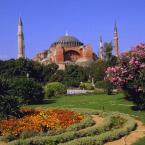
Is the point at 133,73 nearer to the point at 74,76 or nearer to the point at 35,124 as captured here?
the point at 35,124

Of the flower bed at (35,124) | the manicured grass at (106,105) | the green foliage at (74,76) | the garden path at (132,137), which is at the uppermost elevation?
the green foliage at (74,76)

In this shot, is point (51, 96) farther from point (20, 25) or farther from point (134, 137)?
point (20, 25)

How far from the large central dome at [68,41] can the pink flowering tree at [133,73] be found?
72.1 metres

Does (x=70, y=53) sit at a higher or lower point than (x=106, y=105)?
higher

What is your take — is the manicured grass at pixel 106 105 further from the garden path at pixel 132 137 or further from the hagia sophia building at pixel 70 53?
the hagia sophia building at pixel 70 53

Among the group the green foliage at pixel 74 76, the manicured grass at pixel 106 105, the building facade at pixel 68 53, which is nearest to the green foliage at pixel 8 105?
the manicured grass at pixel 106 105

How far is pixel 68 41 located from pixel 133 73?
75.2 meters

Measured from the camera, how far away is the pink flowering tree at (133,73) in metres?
16.7

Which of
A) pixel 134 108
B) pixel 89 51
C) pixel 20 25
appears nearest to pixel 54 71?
pixel 20 25

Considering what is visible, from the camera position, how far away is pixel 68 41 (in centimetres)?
9181

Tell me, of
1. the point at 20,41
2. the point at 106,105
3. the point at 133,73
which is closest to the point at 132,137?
the point at 133,73

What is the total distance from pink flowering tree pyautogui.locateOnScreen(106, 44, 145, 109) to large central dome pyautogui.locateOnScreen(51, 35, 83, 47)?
72131mm

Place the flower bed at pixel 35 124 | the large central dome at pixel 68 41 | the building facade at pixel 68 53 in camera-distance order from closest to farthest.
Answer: the flower bed at pixel 35 124, the building facade at pixel 68 53, the large central dome at pixel 68 41

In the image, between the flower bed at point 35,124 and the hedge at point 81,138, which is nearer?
the hedge at point 81,138
